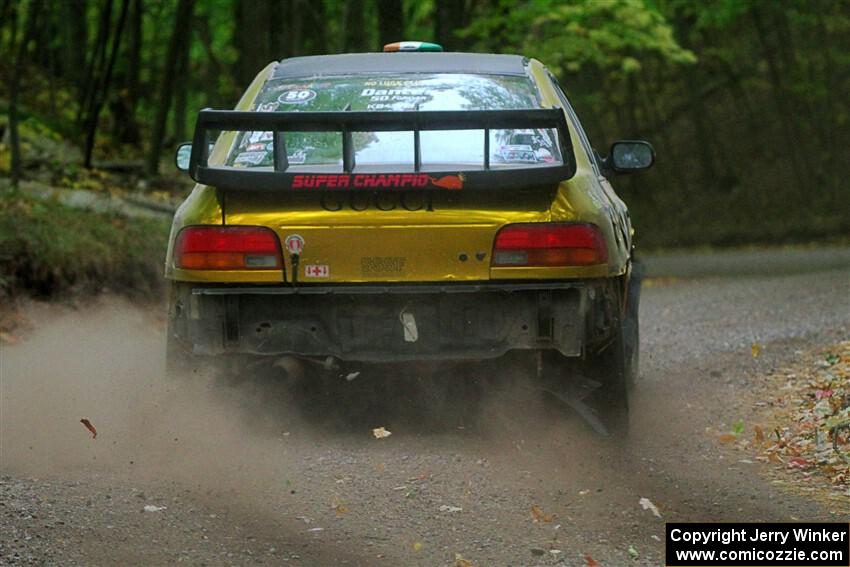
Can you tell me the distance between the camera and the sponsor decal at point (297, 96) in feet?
23.9

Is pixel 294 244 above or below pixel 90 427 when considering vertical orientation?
above

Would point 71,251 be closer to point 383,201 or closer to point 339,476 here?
point 383,201

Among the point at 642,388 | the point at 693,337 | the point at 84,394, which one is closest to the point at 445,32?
the point at 693,337

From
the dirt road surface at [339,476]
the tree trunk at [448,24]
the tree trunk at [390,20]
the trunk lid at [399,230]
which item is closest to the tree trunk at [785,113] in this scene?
the tree trunk at [448,24]

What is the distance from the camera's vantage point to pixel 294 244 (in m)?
6.45

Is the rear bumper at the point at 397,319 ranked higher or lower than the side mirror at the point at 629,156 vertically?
lower

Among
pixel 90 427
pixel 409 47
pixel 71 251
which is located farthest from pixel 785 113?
pixel 90 427

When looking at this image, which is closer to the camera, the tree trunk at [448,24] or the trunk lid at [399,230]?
the trunk lid at [399,230]

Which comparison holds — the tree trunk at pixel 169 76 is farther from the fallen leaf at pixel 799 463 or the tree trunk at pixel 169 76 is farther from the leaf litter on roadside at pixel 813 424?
the fallen leaf at pixel 799 463

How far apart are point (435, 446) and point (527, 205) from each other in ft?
4.03

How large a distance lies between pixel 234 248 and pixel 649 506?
2189 millimetres

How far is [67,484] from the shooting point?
5867mm

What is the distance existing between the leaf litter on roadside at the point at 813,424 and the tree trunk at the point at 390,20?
8.88 m

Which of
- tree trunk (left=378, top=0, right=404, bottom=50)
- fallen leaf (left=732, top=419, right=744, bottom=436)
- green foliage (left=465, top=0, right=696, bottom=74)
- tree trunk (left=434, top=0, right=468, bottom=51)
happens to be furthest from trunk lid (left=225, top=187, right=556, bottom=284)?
tree trunk (left=434, top=0, right=468, bottom=51)
